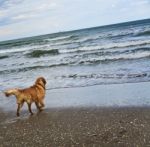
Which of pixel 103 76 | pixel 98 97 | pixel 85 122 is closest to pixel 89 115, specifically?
pixel 85 122

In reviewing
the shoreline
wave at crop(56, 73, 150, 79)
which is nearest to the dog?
the shoreline

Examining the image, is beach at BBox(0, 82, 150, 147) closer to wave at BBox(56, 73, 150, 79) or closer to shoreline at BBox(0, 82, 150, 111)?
shoreline at BBox(0, 82, 150, 111)

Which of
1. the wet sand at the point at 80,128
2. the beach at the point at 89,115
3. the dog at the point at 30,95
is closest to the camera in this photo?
the wet sand at the point at 80,128

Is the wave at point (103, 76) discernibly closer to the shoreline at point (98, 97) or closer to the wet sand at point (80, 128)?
the shoreline at point (98, 97)

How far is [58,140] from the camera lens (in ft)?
23.4

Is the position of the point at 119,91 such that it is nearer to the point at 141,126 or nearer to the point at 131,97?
the point at 131,97

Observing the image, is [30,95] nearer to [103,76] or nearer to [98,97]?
[98,97]

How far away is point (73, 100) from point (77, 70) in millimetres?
6094

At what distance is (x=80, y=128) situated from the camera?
7.67 m

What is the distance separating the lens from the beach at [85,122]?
683cm

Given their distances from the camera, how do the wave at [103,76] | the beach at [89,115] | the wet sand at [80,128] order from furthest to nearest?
the wave at [103,76] < the beach at [89,115] < the wet sand at [80,128]

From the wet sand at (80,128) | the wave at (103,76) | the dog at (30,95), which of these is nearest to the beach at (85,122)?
the wet sand at (80,128)

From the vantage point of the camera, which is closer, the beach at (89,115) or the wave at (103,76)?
the beach at (89,115)

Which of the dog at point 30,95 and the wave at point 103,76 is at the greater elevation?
the dog at point 30,95
